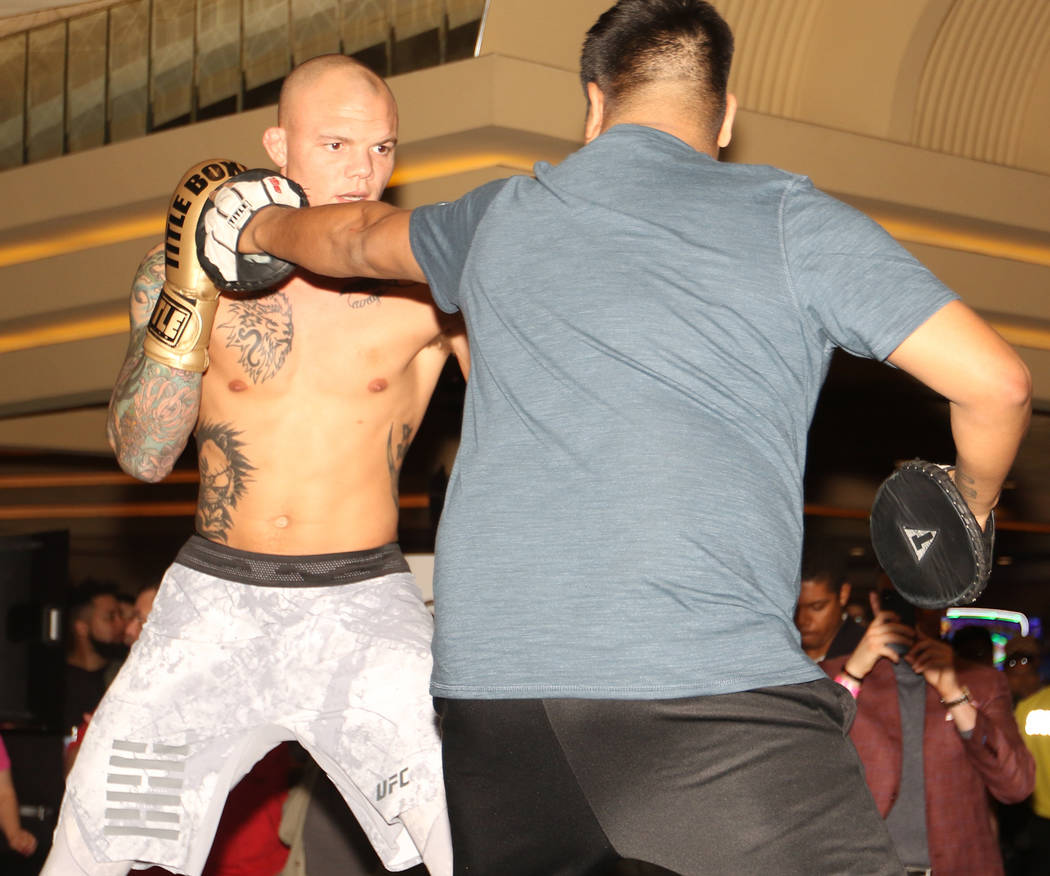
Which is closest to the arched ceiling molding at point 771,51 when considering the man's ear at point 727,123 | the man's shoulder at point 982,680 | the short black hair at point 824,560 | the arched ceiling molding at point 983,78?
the arched ceiling molding at point 983,78

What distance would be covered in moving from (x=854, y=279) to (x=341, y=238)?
815 mm

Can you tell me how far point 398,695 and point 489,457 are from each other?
0.96 metres

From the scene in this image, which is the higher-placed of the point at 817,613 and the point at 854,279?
the point at 854,279

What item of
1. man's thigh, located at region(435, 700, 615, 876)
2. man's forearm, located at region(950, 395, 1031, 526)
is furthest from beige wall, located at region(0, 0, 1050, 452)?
man's thigh, located at region(435, 700, 615, 876)

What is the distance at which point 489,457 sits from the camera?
5.33 feet

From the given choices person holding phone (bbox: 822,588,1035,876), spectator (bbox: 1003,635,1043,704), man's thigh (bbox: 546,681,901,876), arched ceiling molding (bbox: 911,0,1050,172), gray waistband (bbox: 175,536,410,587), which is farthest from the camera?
spectator (bbox: 1003,635,1043,704)

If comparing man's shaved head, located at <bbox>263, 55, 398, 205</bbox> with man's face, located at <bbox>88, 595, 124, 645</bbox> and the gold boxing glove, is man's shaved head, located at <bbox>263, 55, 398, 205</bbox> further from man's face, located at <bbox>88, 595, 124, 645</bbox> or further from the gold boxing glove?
man's face, located at <bbox>88, 595, 124, 645</bbox>

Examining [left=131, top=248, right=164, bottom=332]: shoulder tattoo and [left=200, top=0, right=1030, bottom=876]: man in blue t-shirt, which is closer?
[left=200, top=0, right=1030, bottom=876]: man in blue t-shirt

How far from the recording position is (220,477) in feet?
8.80

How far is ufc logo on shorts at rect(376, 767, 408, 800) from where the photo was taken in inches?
94.4

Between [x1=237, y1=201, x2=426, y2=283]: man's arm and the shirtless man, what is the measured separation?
1.62 feet

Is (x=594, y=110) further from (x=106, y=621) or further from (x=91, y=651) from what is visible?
(x=91, y=651)

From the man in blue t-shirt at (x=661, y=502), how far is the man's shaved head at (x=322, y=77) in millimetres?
1386

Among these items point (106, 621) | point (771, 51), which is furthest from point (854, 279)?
point (106, 621)
